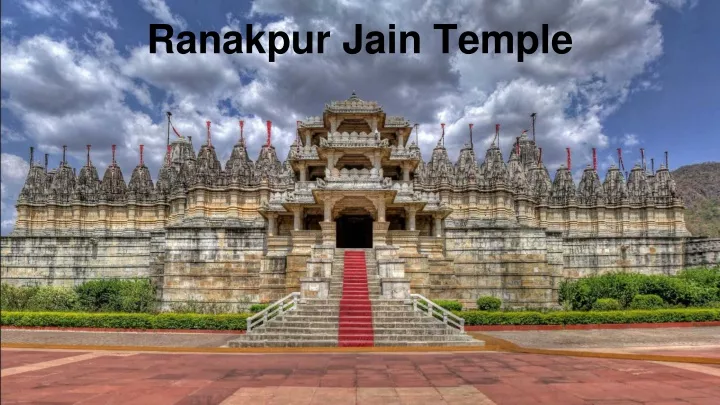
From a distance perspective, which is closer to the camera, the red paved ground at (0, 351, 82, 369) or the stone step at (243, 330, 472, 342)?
the red paved ground at (0, 351, 82, 369)

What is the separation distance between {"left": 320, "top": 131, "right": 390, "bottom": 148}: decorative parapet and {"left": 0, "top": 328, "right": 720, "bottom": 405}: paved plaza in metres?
15.1

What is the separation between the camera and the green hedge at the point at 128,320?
22656 mm

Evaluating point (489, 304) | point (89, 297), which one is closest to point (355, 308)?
point (489, 304)

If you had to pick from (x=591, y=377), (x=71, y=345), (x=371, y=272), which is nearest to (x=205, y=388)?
(x=591, y=377)

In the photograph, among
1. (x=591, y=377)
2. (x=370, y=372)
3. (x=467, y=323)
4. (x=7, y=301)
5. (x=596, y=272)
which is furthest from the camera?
(x=596, y=272)

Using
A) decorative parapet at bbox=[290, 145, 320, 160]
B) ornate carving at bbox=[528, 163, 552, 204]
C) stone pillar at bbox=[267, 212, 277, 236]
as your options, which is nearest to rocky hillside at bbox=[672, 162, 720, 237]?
ornate carving at bbox=[528, 163, 552, 204]

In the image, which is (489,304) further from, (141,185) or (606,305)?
(141,185)

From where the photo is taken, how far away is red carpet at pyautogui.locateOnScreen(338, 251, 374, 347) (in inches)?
727

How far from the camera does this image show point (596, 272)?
41.2 meters

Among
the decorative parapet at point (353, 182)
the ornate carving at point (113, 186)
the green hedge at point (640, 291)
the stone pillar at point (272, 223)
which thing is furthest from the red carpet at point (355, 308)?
the ornate carving at point (113, 186)

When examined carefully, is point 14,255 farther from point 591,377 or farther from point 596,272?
point 596,272

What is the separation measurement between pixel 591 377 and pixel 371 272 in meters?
13.8

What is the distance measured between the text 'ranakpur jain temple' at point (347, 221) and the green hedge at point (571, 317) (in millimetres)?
4126

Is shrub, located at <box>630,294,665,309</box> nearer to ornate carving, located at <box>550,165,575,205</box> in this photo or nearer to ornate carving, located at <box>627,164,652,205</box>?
ornate carving, located at <box>550,165,575,205</box>
